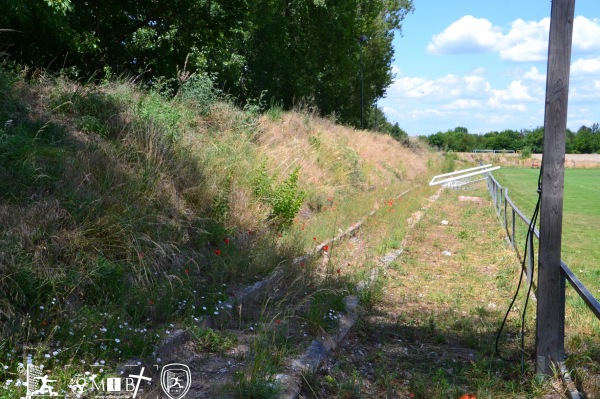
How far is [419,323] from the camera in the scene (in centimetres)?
779

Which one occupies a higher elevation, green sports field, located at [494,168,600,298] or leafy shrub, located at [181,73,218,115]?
leafy shrub, located at [181,73,218,115]

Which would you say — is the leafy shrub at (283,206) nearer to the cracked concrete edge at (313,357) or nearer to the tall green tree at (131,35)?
the cracked concrete edge at (313,357)

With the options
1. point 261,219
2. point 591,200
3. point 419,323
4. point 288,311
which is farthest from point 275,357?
point 591,200

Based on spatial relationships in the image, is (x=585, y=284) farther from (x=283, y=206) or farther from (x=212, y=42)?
(x=212, y=42)

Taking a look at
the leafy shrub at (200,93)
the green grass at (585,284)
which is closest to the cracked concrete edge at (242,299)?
the green grass at (585,284)

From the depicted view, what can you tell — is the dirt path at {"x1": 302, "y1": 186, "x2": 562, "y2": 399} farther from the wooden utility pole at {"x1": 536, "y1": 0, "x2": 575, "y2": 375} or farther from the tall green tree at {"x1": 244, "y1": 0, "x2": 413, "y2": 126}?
the tall green tree at {"x1": 244, "y1": 0, "x2": 413, "y2": 126}

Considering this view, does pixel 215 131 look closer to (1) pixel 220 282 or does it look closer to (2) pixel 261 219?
(2) pixel 261 219

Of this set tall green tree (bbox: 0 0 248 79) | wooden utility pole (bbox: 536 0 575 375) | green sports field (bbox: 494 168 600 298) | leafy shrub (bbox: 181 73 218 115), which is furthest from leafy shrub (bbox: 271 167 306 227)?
wooden utility pole (bbox: 536 0 575 375)

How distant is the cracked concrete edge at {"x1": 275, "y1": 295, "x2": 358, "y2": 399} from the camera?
5.10 metres

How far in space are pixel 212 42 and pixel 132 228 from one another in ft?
43.8

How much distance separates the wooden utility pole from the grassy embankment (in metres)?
2.18

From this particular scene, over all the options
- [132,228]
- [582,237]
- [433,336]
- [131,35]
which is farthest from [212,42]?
[433,336]

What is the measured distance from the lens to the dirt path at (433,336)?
18.4ft

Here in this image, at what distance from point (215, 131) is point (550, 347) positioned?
359 inches
